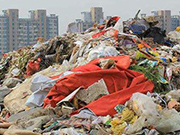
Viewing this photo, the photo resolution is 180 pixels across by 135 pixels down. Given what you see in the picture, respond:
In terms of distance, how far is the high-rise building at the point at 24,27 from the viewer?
42594 millimetres

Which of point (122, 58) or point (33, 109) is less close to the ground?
point (122, 58)

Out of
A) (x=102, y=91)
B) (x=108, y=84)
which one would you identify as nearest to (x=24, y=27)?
(x=108, y=84)

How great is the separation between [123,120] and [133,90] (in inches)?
39.0

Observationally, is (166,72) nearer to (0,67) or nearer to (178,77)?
(178,77)

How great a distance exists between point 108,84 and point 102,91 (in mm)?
301

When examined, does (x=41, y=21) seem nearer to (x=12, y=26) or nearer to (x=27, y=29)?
(x=27, y=29)

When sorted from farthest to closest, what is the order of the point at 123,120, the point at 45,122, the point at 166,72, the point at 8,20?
the point at 8,20 < the point at 166,72 < the point at 45,122 < the point at 123,120

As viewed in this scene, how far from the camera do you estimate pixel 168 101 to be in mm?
5848

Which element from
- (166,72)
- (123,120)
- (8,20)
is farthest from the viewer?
(8,20)

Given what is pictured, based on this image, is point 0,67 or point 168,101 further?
point 0,67

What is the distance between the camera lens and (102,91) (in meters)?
6.06

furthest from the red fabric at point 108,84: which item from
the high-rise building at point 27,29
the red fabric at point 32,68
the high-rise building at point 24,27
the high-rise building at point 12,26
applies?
the high-rise building at point 12,26

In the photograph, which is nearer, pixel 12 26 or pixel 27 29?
Answer: pixel 27 29

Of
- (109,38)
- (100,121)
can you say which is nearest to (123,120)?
(100,121)
